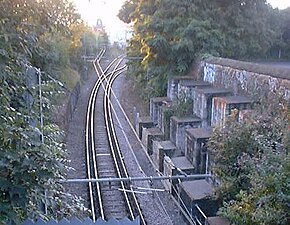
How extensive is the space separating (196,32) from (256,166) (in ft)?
35.6

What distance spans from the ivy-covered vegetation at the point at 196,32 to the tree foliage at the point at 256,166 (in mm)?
7841

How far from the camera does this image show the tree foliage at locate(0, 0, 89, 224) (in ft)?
9.23

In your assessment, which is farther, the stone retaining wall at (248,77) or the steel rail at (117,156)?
the stone retaining wall at (248,77)

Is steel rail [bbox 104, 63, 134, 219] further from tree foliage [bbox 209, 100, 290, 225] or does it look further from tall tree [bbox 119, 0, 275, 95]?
tall tree [bbox 119, 0, 275, 95]

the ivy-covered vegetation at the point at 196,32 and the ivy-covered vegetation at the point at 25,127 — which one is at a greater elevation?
the ivy-covered vegetation at the point at 196,32

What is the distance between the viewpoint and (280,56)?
2234 cm

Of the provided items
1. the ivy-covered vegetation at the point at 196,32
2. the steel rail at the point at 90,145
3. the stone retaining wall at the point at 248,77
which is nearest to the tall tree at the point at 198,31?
the ivy-covered vegetation at the point at 196,32

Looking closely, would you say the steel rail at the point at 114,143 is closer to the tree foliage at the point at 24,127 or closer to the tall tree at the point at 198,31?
the tall tree at the point at 198,31

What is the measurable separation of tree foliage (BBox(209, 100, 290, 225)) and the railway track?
2.31 metres

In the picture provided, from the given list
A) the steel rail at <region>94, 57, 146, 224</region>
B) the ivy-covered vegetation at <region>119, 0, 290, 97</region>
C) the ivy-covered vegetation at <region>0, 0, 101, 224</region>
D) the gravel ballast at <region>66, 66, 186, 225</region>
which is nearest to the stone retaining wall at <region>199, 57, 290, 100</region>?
the ivy-covered vegetation at <region>119, 0, 290, 97</region>

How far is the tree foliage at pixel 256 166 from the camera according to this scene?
5.60 m

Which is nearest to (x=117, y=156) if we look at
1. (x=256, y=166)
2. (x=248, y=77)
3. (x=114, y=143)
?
(x=114, y=143)

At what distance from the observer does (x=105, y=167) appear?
12969 mm

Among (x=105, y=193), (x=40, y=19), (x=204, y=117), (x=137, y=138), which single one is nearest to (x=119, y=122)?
(x=137, y=138)
